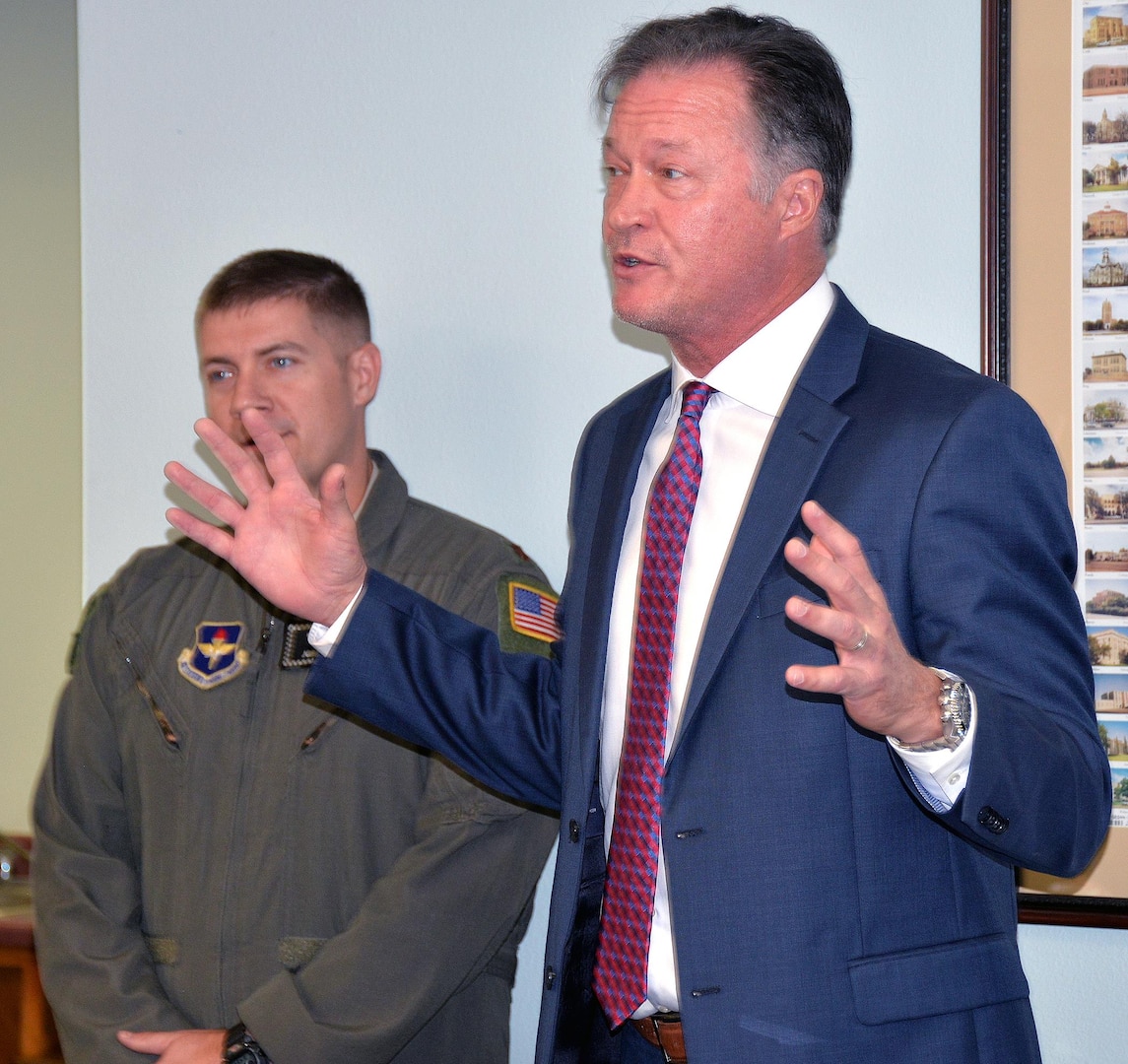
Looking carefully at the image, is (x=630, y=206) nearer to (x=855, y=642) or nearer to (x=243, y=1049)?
(x=855, y=642)

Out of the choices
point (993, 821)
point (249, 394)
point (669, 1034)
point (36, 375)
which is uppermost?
point (36, 375)

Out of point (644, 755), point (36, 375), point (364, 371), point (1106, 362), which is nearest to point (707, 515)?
point (644, 755)

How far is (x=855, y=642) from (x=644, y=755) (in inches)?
16.5

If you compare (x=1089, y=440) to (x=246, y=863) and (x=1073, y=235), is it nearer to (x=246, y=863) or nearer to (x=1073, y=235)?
(x=1073, y=235)

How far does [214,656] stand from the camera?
196cm

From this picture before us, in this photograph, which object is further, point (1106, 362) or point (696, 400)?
point (1106, 362)

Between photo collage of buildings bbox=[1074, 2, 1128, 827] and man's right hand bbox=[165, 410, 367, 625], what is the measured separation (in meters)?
1.05

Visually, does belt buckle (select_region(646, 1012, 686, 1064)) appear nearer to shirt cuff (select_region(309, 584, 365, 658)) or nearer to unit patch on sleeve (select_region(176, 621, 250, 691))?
shirt cuff (select_region(309, 584, 365, 658))

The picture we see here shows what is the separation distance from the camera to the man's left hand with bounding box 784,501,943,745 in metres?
1.02

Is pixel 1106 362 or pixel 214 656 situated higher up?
pixel 1106 362

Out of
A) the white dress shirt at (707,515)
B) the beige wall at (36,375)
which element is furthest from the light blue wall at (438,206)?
the beige wall at (36,375)

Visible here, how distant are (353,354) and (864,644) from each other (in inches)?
50.3

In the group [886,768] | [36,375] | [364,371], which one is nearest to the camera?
[886,768]

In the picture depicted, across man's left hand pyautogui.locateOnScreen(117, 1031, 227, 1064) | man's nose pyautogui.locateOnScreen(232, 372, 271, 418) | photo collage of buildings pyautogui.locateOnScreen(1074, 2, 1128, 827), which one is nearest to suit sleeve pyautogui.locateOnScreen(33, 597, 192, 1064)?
man's left hand pyautogui.locateOnScreen(117, 1031, 227, 1064)
